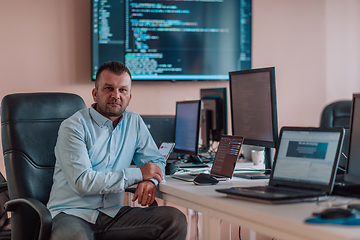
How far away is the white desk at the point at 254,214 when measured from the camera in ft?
3.06

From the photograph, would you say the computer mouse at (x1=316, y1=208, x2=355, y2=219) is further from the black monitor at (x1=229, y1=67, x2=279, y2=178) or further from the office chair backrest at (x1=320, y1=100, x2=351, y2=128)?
the office chair backrest at (x1=320, y1=100, x2=351, y2=128)

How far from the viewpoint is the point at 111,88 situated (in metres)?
1.87

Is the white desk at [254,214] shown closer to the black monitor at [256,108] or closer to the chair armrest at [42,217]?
the black monitor at [256,108]

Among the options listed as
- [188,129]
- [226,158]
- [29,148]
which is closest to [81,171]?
[29,148]

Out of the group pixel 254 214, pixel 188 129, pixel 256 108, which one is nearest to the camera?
pixel 254 214

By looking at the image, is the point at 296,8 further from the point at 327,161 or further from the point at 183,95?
the point at 327,161

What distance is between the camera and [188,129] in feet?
7.86

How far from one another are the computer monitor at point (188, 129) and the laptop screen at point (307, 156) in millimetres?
864

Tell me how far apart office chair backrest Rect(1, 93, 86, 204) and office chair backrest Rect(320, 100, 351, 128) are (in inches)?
81.3

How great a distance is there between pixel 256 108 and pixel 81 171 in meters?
0.88

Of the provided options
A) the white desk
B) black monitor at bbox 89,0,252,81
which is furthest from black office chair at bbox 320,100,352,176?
the white desk

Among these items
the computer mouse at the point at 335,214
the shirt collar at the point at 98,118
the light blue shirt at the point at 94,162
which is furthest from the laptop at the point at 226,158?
the computer mouse at the point at 335,214

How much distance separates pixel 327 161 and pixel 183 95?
7.65ft

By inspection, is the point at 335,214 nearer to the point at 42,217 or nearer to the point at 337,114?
the point at 42,217
